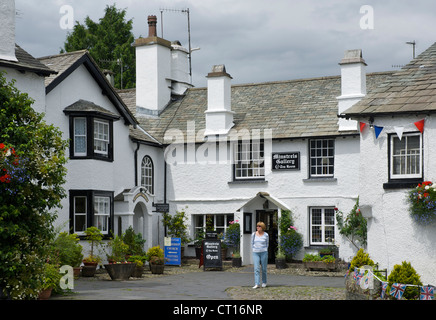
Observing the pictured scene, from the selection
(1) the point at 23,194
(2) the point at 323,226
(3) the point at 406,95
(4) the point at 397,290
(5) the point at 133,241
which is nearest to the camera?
(4) the point at 397,290

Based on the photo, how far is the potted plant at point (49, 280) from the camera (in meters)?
15.6

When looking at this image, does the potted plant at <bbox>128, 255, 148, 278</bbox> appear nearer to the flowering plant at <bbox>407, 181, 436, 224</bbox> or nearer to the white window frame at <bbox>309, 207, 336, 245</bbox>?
the white window frame at <bbox>309, 207, 336, 245</bbox>

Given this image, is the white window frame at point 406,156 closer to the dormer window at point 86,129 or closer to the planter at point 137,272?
the planter at point 137,272

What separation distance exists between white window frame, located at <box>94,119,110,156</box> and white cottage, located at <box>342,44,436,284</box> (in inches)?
377

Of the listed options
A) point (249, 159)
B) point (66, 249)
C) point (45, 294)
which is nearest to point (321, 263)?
point (249, 159)

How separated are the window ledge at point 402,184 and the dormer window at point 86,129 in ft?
34.3

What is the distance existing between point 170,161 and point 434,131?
13619 millimetres

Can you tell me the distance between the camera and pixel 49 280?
1591cm

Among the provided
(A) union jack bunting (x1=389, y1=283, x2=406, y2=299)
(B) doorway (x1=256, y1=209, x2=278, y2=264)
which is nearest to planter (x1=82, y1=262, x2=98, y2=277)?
(B) doorway (x1=256, y1=209, x2=278, y2=264)

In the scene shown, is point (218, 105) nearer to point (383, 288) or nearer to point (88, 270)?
point (88, 270)

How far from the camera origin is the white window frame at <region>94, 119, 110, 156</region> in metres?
23.9

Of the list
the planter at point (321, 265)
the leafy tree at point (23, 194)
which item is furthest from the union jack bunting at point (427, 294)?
the planter at point (321, 265)

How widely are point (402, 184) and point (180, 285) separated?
22.5ft

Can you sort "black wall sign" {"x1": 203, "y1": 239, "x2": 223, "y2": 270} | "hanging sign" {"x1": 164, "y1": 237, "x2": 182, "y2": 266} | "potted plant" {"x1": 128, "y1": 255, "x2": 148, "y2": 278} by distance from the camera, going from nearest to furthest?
"potted plant" {"x1": 128, "y1": 255, "x2": 148, "y2": 278}
"black wall sign" {"x1": 203, "y1": 239, "x2": 223, "y2": 270}
"hanging sign" {"x1": 164, "y1": 237, "x2": 182, "y2": 266}
